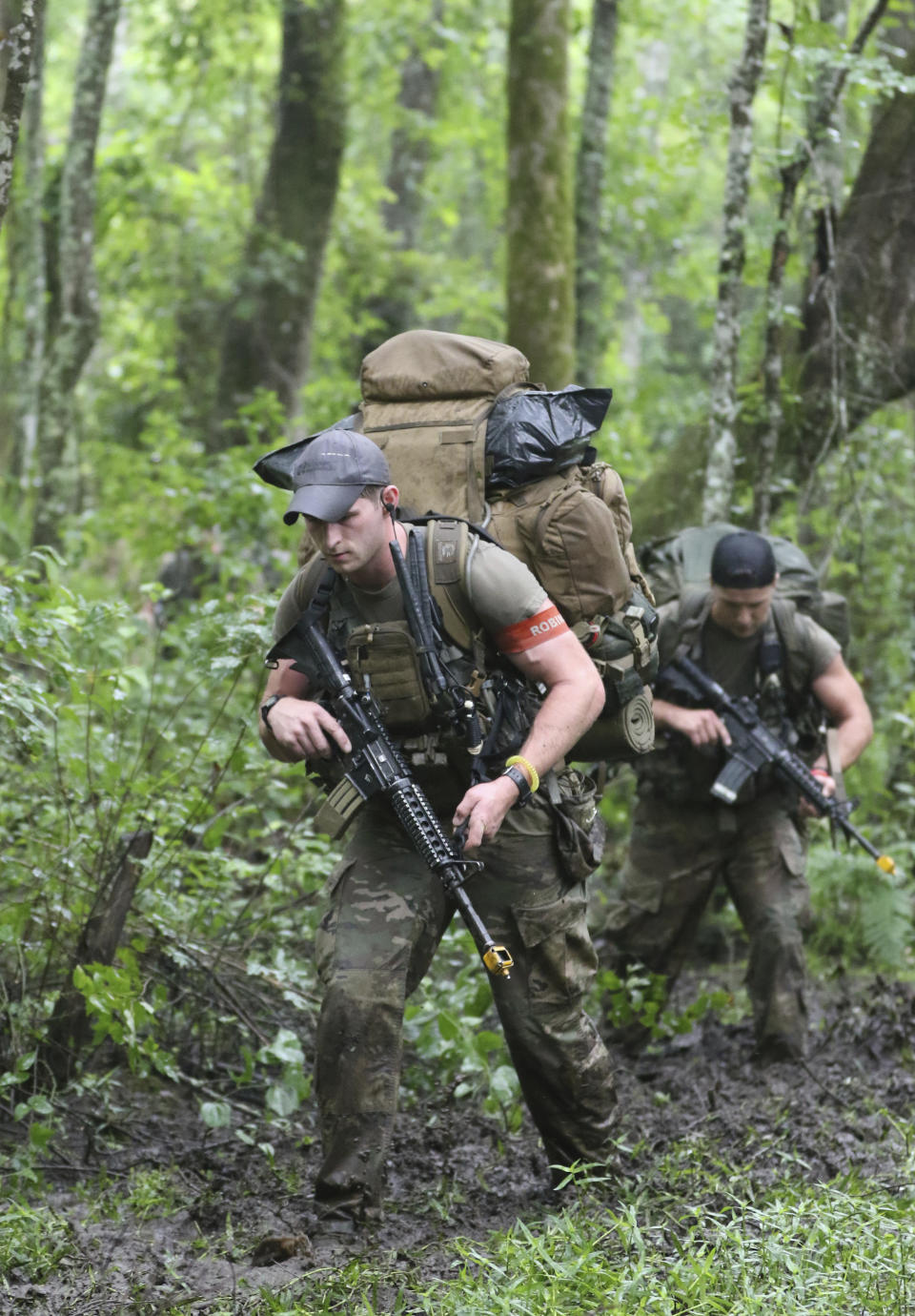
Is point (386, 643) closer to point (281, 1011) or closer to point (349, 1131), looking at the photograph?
point (349, 1131)

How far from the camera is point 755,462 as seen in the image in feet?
27.0

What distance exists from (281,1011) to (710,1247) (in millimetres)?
2320

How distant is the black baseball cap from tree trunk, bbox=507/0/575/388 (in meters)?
3.20

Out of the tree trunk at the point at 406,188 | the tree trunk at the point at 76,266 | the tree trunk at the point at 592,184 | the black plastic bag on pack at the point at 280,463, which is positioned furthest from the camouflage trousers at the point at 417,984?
the tree trunk at the point at 406,188

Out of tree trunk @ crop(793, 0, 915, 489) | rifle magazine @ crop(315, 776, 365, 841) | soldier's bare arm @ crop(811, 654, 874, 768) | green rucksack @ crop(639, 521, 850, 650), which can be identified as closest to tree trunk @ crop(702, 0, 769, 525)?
tree trunk @ crop(793, 0, 915, 489)

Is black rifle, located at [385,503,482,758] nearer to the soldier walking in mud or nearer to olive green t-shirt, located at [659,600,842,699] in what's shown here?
the soldier walking in mud

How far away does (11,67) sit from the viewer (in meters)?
3.52

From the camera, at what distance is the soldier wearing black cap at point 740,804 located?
6.14m

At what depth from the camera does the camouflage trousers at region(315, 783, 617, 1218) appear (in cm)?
392

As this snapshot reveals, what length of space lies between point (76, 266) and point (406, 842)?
22.3ft

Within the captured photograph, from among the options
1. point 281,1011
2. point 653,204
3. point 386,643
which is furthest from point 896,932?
point 653,204

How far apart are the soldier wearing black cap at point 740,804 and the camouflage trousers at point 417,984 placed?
2034mm

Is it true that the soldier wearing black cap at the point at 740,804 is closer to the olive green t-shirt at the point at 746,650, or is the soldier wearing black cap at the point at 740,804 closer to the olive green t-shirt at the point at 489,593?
the olive green t-shirt at the point at 746,650

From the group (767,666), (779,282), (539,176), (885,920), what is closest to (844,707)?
(767,666)
